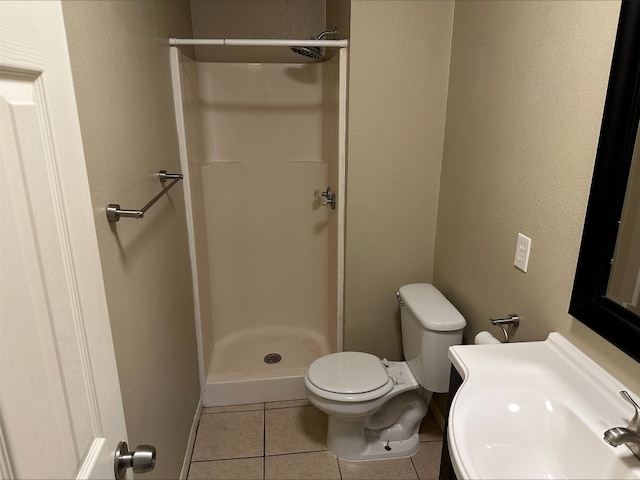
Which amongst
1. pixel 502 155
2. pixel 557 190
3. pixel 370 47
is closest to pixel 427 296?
pixel 502 155

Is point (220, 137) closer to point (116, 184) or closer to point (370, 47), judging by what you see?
point (370, 47)

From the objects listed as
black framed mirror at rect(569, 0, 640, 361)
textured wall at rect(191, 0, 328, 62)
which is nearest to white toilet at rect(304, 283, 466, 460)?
black framed mirror at rect(569, 0, 640, 361)

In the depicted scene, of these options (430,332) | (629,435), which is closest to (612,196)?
(629,435)

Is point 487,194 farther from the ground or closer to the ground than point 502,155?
closer to the ground

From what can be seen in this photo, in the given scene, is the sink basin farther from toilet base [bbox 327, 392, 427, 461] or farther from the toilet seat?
toilet base [bbox 327, 392, 427, 461]

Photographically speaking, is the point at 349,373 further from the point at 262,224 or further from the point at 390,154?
the point at 262,224

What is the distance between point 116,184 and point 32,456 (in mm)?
762

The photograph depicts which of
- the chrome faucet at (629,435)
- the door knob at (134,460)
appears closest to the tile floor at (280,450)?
the chrome faucet at (629,435)

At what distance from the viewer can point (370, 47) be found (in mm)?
1816

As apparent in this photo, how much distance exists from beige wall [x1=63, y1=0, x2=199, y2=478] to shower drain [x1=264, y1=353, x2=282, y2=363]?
2.11 ft

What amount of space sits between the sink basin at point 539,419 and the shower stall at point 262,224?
116 cm

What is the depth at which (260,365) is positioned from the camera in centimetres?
255

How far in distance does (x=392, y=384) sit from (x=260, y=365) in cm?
93

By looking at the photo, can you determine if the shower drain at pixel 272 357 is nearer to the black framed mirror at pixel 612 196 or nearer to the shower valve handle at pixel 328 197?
the shower valve handle at pixel 328 197
